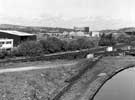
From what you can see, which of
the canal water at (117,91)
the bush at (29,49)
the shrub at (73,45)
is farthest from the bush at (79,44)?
the canal water at (117,91)

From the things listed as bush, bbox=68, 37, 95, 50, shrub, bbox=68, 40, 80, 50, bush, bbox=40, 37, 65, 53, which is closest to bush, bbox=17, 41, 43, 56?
bush, bbox=40, 37, 65, 53

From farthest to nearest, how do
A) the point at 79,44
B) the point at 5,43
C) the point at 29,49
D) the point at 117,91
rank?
the point at 79,44, the point at 5,43, the point at 29,49, the point at 117,91

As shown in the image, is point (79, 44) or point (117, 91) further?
point (79, 44)

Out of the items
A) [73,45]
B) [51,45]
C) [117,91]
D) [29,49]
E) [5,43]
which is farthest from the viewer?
[73,45]

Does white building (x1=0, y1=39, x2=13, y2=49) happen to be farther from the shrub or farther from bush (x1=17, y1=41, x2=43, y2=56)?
the shrub

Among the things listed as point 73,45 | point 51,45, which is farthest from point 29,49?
point 73,45

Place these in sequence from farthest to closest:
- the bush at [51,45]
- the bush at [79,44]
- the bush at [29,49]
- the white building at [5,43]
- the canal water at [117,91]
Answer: the bush at [79,44], the white building at [5,43], the bush at [51,45], the bush at [29,49], the canal water at [117,91]

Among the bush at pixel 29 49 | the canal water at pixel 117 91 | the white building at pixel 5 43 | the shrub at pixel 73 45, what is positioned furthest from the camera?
the shrub at pixel 73 45

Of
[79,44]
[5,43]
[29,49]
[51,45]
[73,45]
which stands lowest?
[29,49]

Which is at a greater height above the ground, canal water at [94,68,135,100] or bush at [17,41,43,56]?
bush at [17,41,43,56]

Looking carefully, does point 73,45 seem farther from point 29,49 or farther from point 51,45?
point 29,49

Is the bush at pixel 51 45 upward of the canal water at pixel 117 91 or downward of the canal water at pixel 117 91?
upward

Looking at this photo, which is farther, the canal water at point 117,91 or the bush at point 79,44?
the bush at point 79,44

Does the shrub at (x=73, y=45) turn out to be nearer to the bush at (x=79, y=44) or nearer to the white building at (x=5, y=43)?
the bush at (x=79, y=44)
